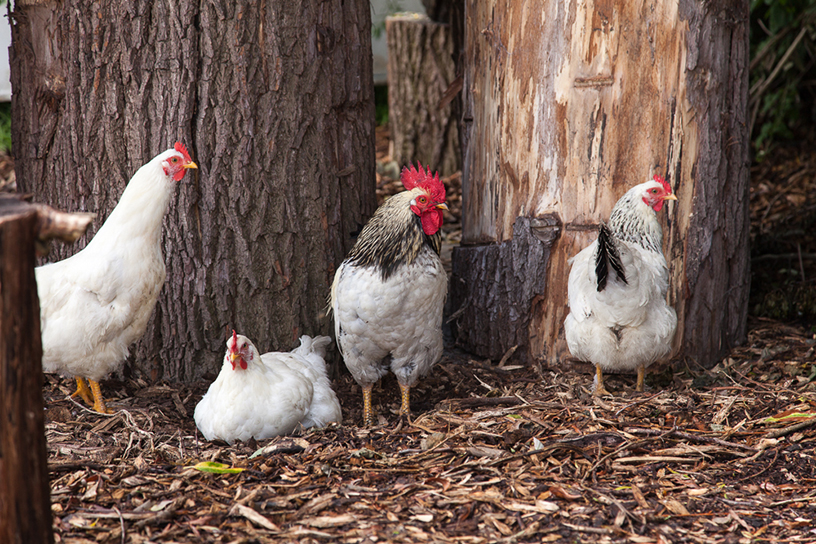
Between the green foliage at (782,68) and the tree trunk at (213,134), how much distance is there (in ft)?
15.1

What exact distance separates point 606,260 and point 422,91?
5072 millimetres

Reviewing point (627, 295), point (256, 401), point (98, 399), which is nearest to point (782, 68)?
point (627, 295)

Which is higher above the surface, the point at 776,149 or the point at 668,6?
the point at 668,6

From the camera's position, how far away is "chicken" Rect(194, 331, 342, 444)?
11.8 ft

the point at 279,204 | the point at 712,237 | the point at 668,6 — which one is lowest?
the point at 712,237

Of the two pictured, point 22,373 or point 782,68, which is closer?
point 22,373

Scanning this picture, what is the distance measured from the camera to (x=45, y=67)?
4.02m

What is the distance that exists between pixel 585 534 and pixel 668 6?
10.2 ft

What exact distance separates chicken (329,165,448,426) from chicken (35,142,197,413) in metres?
1.08

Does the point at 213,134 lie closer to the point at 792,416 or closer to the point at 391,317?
the point at 391,317

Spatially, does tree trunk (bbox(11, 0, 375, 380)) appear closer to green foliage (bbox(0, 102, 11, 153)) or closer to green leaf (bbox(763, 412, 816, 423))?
green leaf (bbox(763, 412, 816, 423))

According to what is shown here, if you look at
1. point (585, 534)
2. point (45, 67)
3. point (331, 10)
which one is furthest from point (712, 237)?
point (45, 67)

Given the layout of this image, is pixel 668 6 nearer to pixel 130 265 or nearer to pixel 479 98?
pixel 479 98

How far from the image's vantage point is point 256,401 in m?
3.63
